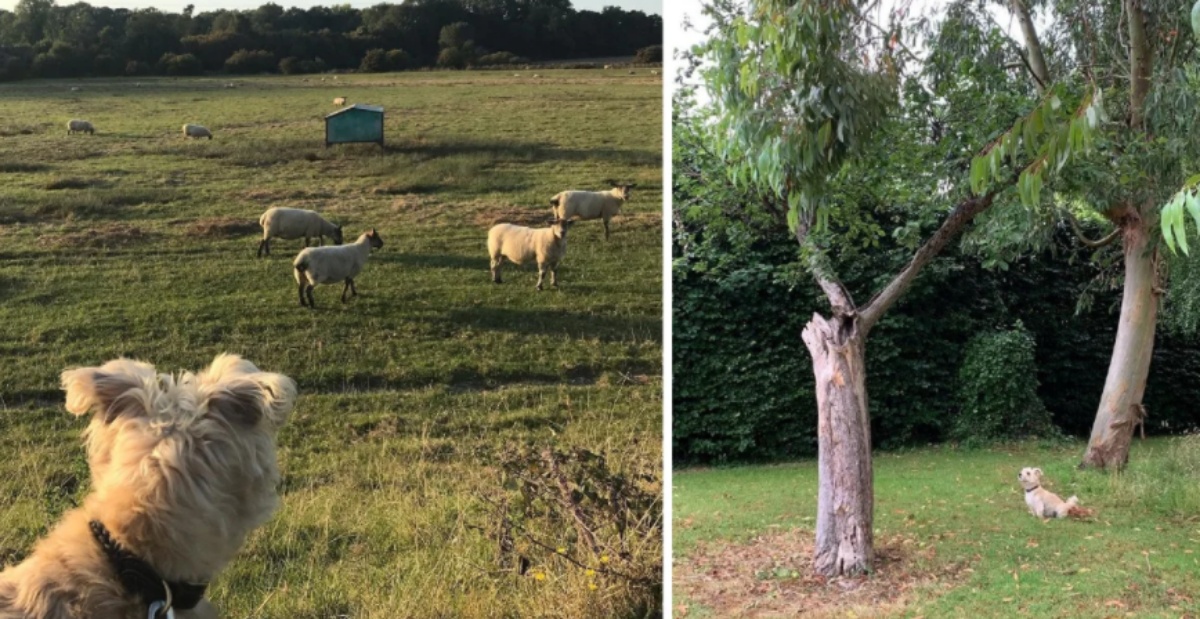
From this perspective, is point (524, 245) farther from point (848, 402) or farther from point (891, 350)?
point (891, 350)

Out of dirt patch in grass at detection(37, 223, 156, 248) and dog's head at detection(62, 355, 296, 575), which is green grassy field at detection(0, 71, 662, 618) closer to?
dirt patch in grass at detection(37, 223, 156, 248)

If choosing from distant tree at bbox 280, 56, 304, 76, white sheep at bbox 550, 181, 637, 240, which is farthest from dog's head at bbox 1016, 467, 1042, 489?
distant tree at bbox 280, 56, 304, 76

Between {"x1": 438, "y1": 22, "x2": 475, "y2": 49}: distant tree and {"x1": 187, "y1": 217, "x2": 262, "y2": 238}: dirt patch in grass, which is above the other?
{"x1": 438, "y1": 22, "x2": 475, "y2": 49}: distant tree

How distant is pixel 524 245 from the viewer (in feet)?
7.25

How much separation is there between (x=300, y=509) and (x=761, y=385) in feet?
14.3

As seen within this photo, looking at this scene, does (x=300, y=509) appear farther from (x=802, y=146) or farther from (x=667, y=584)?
(x=802, y=146)

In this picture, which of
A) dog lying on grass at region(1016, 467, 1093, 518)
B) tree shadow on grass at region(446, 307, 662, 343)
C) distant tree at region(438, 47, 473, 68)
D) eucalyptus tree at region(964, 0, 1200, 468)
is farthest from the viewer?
dog lying on grass at region(1016, 467, 1093, 518)

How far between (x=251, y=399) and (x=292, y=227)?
0.82 metres

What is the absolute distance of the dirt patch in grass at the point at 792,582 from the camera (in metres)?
4.04

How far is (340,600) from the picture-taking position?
2.08 metres

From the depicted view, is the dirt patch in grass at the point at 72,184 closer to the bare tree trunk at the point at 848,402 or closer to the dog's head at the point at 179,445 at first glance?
the dog's head at the point at 179,445

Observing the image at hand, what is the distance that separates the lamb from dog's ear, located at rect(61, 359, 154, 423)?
2.49 feet

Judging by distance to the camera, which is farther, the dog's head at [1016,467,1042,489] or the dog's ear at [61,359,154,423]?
the dog's head at [1016,467,1042,489]

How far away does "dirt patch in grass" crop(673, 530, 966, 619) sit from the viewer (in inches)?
159
